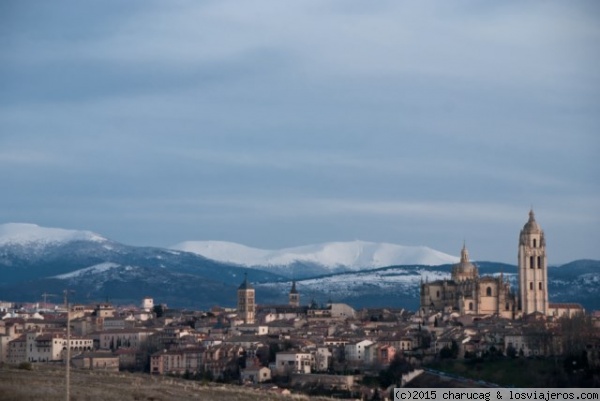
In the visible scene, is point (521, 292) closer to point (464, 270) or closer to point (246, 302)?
point (464, 270)

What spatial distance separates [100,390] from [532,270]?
78.0 metres

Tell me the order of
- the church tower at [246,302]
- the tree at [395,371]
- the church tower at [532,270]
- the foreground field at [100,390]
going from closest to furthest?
the foreground field at [100,390] < the tree at [395,371] < the church tower at [532,270] < the church tower at [246,302]

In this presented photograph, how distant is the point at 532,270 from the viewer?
136 metres

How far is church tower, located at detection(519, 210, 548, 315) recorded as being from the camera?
135375mm

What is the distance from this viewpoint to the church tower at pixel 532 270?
135m

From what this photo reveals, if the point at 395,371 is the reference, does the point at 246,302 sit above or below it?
above

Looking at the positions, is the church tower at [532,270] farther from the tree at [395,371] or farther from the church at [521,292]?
the tree at [395,371]

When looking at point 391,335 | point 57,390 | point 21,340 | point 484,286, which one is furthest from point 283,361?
point 57,390

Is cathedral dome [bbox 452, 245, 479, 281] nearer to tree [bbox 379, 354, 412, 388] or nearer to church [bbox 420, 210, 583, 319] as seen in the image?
church [bbox 420, 210, 583, 319]

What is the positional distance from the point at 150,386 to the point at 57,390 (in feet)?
30.6

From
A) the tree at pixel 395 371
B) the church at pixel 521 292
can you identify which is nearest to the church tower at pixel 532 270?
the church at pixel 521 292

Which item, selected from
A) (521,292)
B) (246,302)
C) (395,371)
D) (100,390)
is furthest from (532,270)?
(100,390)

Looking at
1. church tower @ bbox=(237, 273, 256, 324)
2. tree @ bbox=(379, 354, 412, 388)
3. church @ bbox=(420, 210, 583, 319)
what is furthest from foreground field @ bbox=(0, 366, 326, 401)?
church tower @ bbox=(237, 273, 256, 324)

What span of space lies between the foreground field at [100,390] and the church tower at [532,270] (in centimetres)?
6437
